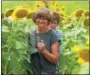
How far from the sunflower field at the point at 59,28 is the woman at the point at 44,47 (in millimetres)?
36

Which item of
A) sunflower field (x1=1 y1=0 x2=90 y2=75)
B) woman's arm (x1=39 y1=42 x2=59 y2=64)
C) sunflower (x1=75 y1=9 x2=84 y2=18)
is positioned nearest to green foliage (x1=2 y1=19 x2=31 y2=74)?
sunflower field (x1=1 y1=0 x2=90 y2=75)

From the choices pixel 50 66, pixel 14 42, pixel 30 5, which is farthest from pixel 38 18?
pixel 50 66

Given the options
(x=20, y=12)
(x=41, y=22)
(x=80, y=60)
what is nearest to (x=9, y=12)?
(x=20, y=12)

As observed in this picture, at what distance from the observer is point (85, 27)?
1572 millimetres

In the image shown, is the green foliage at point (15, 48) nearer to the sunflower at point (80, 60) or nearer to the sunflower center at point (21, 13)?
the sunflower center at point (21, 13)

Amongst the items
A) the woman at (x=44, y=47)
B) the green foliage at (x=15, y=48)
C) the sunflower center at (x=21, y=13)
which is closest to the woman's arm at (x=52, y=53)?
the woman at (x=44, y=47)

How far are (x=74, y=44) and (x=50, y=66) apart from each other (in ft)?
0.75

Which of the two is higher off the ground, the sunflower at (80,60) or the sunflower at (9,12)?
the sunflower at (9,12)

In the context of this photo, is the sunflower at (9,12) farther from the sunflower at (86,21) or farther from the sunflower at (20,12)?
the sunflower at (86,21)

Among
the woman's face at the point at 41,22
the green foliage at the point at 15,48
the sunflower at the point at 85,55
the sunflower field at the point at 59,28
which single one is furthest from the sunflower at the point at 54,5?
the sunflower at the point at 85,55

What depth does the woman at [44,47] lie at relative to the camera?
61.6 inches

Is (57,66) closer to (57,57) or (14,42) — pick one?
(57,57)

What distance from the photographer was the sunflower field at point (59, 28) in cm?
157

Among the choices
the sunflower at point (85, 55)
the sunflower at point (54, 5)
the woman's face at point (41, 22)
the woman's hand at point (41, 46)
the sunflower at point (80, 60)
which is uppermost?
the sunflower at point (54, 5)
